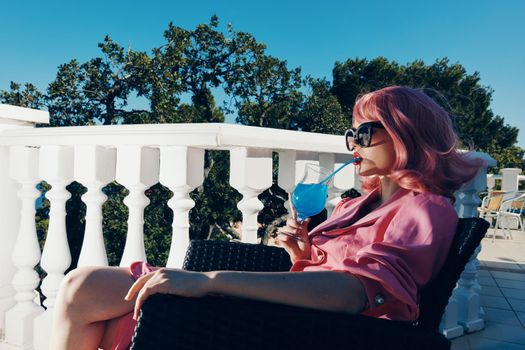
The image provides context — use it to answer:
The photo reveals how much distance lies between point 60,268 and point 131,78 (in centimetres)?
1540

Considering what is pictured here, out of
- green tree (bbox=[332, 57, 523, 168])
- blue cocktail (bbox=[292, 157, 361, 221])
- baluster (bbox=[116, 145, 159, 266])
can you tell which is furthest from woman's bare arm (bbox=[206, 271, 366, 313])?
green tree (bbox=[332, 57, 523, 168])

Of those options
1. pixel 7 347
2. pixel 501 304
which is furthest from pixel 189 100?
pixel 7 347

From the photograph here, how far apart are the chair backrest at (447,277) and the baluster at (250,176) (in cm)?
72

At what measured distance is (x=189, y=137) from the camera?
4.79 feet

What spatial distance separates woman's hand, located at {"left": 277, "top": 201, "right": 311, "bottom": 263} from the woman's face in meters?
0.27

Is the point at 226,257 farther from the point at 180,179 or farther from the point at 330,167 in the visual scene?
the point at 330,167

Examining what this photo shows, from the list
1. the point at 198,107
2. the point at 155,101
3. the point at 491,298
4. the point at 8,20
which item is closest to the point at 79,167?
the point at 491,298

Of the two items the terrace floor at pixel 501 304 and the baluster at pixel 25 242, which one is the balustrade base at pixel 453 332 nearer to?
the terrace floor at pixel 501 304

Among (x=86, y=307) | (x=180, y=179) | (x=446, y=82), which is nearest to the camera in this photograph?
(x=86, y=307)

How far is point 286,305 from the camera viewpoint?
0.93 meters

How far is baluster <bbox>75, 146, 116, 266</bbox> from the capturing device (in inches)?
69.5

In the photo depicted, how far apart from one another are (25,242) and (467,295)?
2.27 meters

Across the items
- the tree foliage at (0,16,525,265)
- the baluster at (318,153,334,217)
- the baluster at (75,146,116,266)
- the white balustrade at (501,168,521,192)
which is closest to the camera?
the baluster at (75,146,116,266)

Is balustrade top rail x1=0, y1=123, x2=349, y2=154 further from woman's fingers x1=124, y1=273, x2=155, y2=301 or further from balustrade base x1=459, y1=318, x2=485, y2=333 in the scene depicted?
balustrade base x1=459, y1=318, x2=485, y2=333
